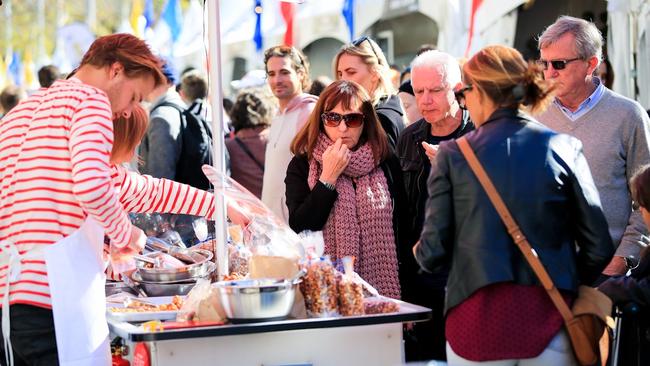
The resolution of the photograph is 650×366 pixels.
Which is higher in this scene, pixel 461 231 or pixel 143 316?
pixel 461 231

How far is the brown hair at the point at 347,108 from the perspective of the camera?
476cm

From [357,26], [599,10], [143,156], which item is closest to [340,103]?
[143,156]

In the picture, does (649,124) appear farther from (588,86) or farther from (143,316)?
(143,316)

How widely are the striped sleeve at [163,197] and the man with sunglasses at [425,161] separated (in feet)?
3.08

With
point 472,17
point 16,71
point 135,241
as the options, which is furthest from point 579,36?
point 16,71

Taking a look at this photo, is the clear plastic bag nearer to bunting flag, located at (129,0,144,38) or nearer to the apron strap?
the apron strap

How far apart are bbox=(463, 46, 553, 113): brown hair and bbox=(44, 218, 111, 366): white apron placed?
54.2 inches

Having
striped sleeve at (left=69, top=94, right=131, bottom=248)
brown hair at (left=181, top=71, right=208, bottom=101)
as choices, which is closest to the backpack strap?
brown hair at (left=181, top=71, right=208, bottom=101)

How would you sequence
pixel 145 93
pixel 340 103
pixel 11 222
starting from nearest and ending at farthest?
1. pixel 11 222
2. pixel 145 93
3. pixel 340 103

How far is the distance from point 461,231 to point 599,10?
6.89m

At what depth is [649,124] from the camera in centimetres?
476

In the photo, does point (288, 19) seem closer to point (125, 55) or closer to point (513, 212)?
point (125, 55)

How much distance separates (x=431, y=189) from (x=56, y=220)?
4.08 ft

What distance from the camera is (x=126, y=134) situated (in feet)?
14.0
